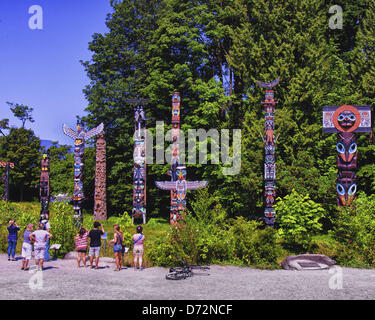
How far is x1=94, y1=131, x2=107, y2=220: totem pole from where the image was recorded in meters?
27.9

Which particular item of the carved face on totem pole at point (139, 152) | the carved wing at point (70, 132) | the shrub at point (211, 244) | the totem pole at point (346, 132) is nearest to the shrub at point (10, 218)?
the carved wing at point (70, 132)

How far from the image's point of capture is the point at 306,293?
9.64 meters

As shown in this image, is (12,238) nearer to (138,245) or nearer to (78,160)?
(138,245)

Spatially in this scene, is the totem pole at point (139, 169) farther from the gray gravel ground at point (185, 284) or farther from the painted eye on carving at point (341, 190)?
the painted eye on carving at point (341, 190)

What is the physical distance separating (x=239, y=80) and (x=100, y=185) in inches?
546

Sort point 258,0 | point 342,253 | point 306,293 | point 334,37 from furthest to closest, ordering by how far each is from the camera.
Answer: point 334,37 < point 258,0 < point 342,253 < point 306,293

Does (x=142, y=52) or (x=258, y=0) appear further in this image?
(x=142, y=52)

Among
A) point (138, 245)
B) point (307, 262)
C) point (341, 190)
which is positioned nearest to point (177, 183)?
point (138, 245)

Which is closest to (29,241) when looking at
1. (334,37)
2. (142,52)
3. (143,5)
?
(142,52)

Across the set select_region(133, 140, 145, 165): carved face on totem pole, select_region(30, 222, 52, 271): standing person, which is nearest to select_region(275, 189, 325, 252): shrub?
select_region(30, 222, 52, 271): standing person

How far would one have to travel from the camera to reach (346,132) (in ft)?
56.7

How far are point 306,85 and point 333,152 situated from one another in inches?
184

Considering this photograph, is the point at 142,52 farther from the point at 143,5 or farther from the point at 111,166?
the point at 111,166

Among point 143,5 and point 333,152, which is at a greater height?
point 143,5
